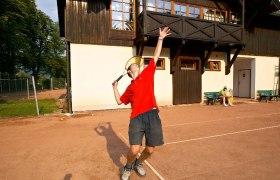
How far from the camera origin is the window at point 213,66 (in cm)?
1557

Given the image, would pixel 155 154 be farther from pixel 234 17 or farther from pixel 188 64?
pixel 234 17

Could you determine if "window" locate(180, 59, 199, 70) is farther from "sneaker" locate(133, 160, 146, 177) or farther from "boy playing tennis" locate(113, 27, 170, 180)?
"boy playing tennis" locate(113, 27, 170, 180)

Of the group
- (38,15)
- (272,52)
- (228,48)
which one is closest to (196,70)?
(228,48)

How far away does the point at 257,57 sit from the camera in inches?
683

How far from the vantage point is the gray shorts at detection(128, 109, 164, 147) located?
3344 millimetres

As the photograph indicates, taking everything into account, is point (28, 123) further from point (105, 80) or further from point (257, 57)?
point (257, 57)

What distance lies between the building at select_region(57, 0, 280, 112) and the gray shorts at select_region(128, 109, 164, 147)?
29.4ft

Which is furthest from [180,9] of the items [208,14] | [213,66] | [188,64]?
[213,66]

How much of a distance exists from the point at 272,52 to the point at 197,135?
15.7 meters

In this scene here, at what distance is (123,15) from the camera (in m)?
12.9

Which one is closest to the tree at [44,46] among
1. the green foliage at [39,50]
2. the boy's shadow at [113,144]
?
the green foliage at [39,50]

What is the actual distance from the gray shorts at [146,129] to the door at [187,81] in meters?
11.0

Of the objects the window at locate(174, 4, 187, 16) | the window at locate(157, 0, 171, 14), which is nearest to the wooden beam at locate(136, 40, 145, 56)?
the window at locate(157, 0, 171, 14)

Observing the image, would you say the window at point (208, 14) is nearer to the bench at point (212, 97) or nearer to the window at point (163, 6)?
the window at point (163, 6)
